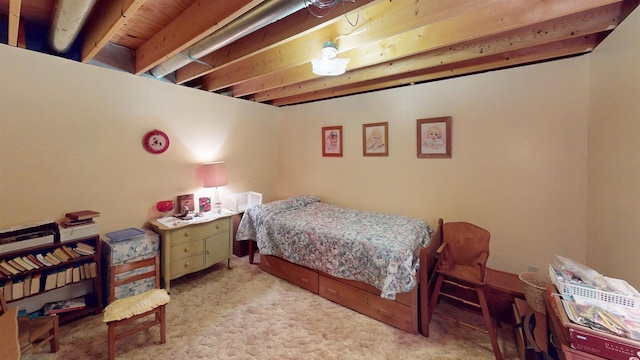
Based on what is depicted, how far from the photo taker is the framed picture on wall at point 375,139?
345 cm

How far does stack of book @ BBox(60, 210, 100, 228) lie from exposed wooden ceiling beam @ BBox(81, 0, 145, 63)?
1.48 metres

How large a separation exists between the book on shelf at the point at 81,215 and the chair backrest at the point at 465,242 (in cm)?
350

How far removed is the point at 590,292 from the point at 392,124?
252 cm

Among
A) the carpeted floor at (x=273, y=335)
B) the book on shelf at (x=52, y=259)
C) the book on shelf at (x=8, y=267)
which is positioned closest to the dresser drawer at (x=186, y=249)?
the carpeted floor at (x=273, y=335)

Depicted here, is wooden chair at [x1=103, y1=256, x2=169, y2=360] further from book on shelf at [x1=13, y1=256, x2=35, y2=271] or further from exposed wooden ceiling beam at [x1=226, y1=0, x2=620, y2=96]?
exposed wooden ceiling beam at [x1=226, y1=0, x2=620, y2=96]

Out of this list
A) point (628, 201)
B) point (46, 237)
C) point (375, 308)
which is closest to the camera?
point (628, 201)

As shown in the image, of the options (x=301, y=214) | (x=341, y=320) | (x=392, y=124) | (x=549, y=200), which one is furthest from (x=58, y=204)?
(x=549, y=200)

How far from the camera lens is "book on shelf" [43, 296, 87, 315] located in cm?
224

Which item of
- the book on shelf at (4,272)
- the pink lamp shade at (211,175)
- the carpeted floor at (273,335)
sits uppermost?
the pink lamp shade at (211,175)

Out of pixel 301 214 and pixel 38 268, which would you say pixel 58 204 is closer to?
pixel 38 268

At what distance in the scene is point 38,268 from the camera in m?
2.08

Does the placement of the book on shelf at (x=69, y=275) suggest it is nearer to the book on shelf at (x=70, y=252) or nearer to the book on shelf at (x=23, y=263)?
the book on shelf at (x=70, y=252)

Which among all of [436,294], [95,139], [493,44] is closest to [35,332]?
[95,139]

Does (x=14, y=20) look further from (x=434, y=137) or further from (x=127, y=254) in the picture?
(x=434, y=137)
